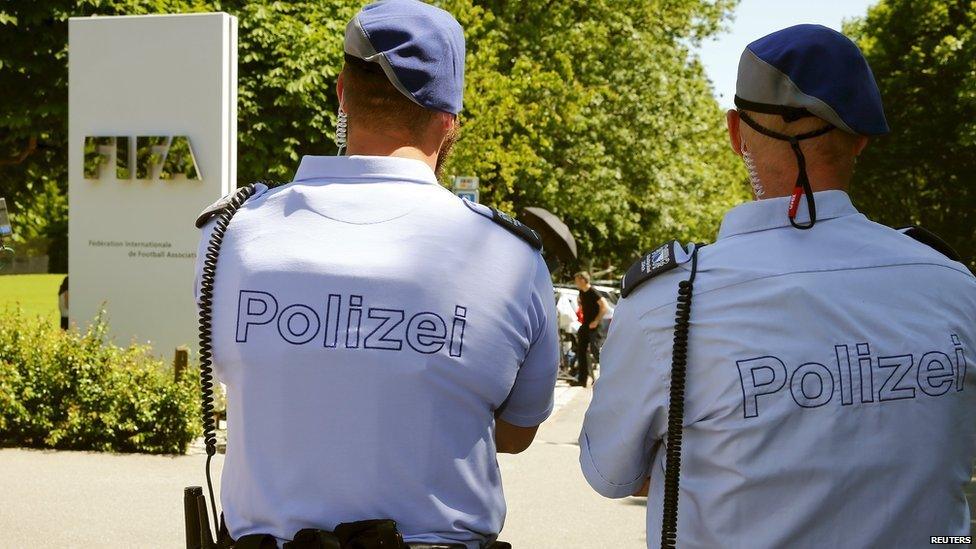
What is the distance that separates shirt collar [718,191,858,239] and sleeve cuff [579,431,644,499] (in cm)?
54

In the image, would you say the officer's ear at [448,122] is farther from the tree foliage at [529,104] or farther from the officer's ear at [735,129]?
the tree foliage at [529,104]

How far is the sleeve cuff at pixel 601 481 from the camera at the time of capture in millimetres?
2293

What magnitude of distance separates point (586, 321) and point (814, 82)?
54.7ft

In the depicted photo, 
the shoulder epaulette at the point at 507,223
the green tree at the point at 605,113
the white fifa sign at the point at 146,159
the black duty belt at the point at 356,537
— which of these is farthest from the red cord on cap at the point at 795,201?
the green tree at the point at 605,113

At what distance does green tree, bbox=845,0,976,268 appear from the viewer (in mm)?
31781

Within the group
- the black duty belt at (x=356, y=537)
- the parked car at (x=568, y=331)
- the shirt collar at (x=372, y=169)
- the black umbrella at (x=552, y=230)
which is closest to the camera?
the black duty belt at (x=356, y=537)

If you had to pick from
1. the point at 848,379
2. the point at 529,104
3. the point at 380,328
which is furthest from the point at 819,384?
the point at 529,104

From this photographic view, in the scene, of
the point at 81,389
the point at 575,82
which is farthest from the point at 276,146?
the point at 575,82

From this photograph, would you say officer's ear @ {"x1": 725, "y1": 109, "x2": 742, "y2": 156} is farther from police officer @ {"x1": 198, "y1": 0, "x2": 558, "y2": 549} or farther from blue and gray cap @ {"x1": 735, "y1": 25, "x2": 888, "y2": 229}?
police officer @ {"x1": 198, "y1": 0, "x2": 558, "y2": 549}

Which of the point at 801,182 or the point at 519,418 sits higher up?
the point at 801,182

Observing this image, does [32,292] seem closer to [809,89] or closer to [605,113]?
[605,113]

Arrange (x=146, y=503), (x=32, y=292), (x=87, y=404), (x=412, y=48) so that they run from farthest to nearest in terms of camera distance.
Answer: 1. (x=32, y=292)
2. (x=87, y=404)
3. (x=146, y=503)
4. (x=412, y=48)

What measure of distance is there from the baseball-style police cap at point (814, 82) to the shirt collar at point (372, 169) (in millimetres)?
665

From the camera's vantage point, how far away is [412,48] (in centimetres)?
220
